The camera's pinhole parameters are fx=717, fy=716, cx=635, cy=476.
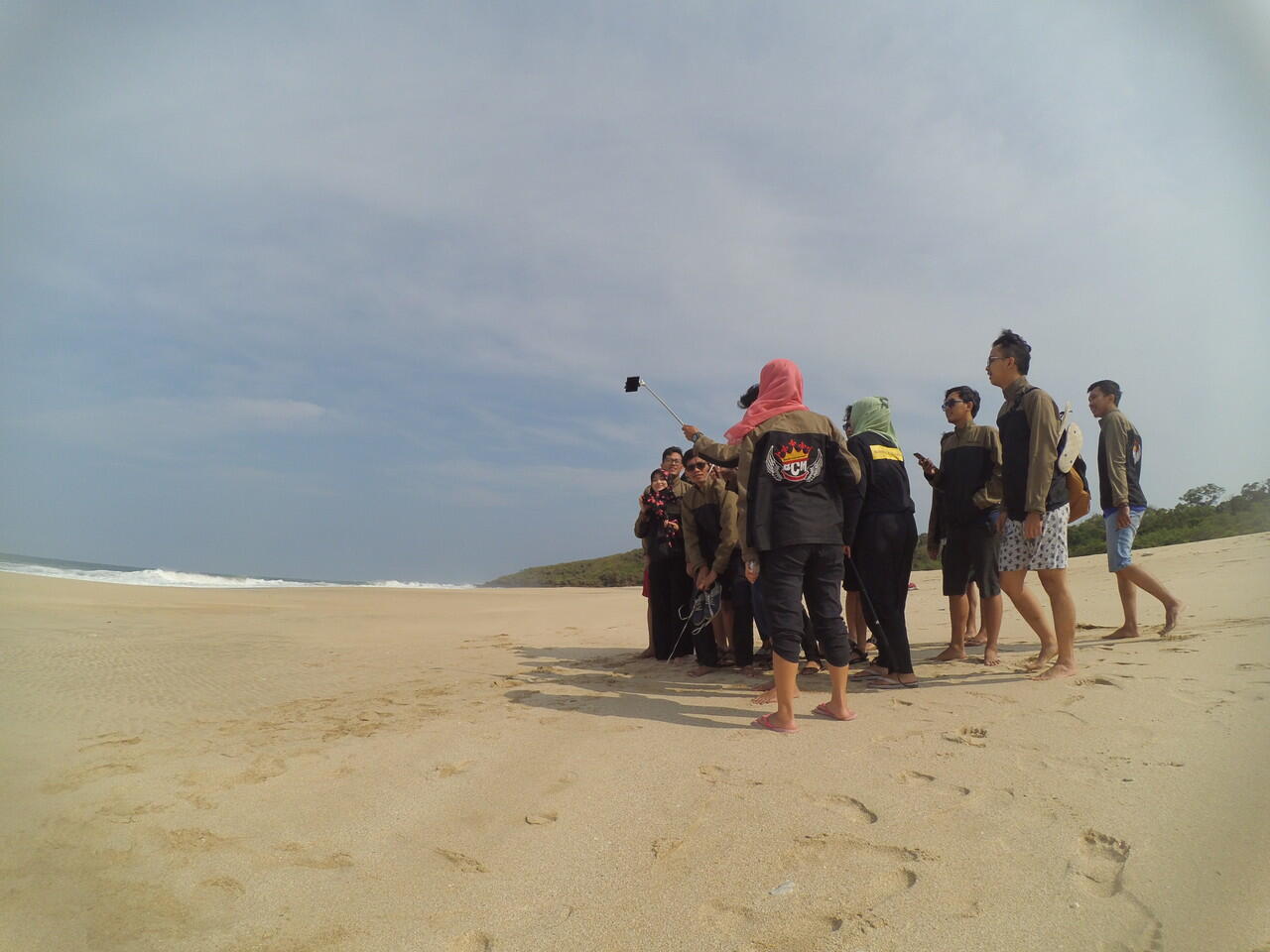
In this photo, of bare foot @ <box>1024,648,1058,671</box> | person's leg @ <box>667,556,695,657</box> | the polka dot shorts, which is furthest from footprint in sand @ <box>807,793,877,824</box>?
person's leg @ <box>667,556,695,657</box>

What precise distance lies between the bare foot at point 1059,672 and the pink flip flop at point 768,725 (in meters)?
1.84

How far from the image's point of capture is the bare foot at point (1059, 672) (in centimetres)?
442

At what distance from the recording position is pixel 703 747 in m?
3.50

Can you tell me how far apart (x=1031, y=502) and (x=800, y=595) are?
1.76m

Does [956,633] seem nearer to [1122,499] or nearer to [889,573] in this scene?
[889,573]

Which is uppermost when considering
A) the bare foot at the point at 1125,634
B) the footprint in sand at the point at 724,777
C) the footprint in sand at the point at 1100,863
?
the bare foot at the point at 1125,634

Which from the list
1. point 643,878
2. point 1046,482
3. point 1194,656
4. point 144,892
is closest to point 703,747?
point 643,878

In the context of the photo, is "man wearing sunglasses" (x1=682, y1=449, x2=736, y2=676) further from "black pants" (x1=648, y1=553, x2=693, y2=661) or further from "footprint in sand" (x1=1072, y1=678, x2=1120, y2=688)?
"footprint in sand" (x1=1072, y1=678, x2=1120, y2=688)

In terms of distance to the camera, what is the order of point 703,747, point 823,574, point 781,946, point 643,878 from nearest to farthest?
1. point 781,946
2. point 643,878
3. point 703,747
4. point 823,574

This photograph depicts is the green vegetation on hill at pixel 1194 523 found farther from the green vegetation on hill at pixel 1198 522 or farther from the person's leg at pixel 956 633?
the person's leg at pixel 956 633

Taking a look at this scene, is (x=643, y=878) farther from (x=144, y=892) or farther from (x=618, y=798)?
(x=144, y=892)

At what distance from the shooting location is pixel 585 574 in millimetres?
33406

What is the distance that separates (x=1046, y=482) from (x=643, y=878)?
3652 mm

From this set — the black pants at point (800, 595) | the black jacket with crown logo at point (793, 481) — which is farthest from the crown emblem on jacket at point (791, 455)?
the black pants at point (800, 595)
